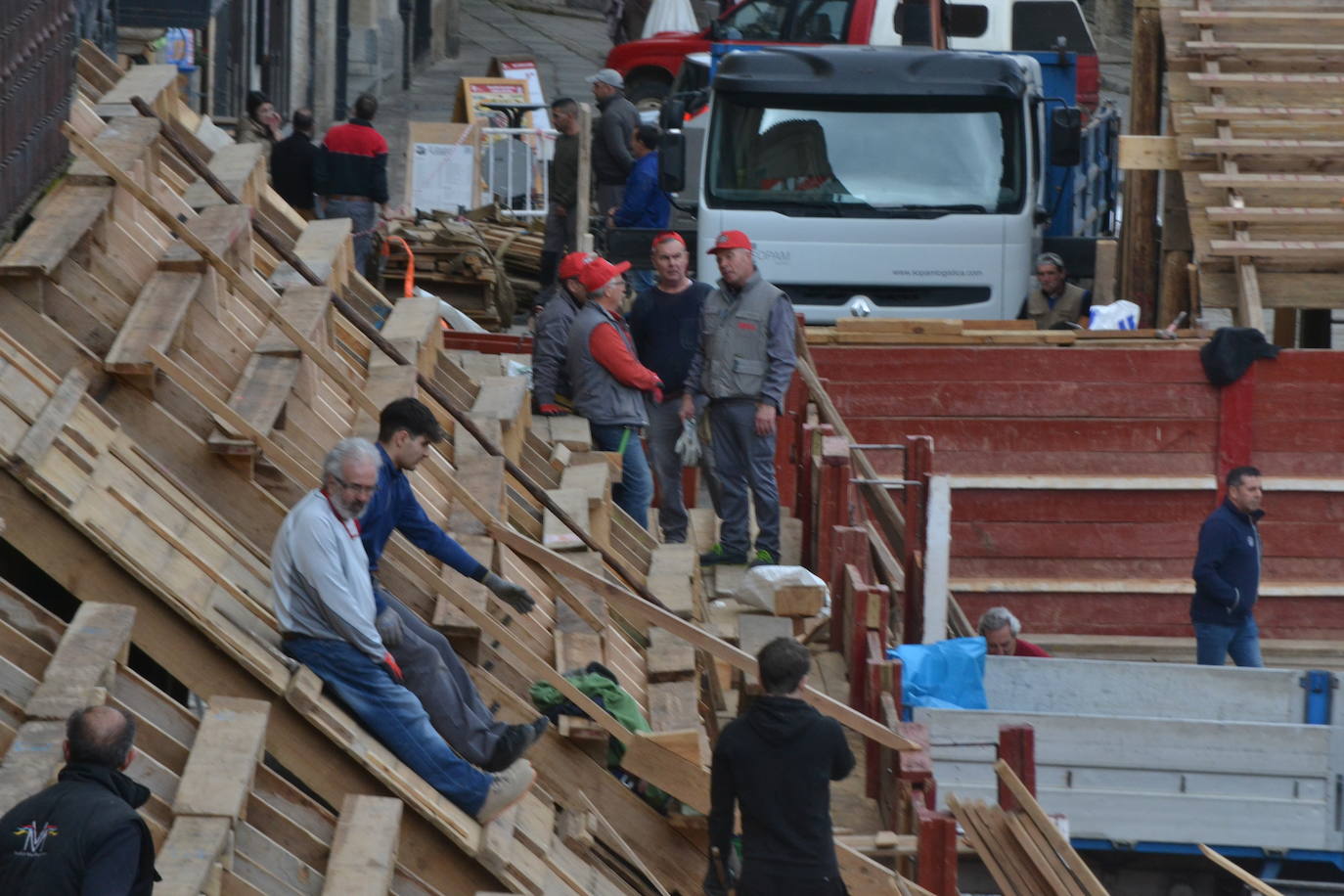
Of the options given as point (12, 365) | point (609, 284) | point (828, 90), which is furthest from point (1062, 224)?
point (12, 365)

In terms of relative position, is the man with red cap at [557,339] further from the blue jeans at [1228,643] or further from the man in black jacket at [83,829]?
the man in black jacket at [83,829]

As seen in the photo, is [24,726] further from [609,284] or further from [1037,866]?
[609,284]

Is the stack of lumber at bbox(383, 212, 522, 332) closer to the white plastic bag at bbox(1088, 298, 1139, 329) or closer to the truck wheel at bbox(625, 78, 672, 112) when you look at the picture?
the white plastic bag at bbox(1088, 298, 1139, 329)

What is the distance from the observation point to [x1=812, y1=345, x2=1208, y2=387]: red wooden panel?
50.0 feet

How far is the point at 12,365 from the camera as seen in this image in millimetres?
8477

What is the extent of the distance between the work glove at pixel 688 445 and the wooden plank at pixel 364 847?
5174 mm

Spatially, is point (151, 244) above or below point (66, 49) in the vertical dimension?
below

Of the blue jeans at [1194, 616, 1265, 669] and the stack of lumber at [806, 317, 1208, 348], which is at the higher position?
the stack of lumber at [806, 317, 1208, 348]

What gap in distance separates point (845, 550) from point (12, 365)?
484cm

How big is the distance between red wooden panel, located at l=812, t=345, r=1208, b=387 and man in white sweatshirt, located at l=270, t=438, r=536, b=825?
298 inches

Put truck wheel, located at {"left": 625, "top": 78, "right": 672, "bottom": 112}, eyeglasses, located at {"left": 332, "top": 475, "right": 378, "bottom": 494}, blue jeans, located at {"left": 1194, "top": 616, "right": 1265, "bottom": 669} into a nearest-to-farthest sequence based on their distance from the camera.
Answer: eyeglasses, located at {"left": 332, "top": 475, "right": 378, "bottom": 494} < blue jeans, located at {"left": 1194, "top": 616, "right": 1265, "bottom": 669} < truck wheel, located at {"left": 625, "top": 78, "right": 672, "bottom": 112}

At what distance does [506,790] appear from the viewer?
26.5 ft

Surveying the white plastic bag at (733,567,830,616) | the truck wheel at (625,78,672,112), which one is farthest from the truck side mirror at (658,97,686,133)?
the truck wheel at (625,78,672,112)

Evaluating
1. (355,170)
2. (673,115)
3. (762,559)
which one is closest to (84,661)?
(762,559)
